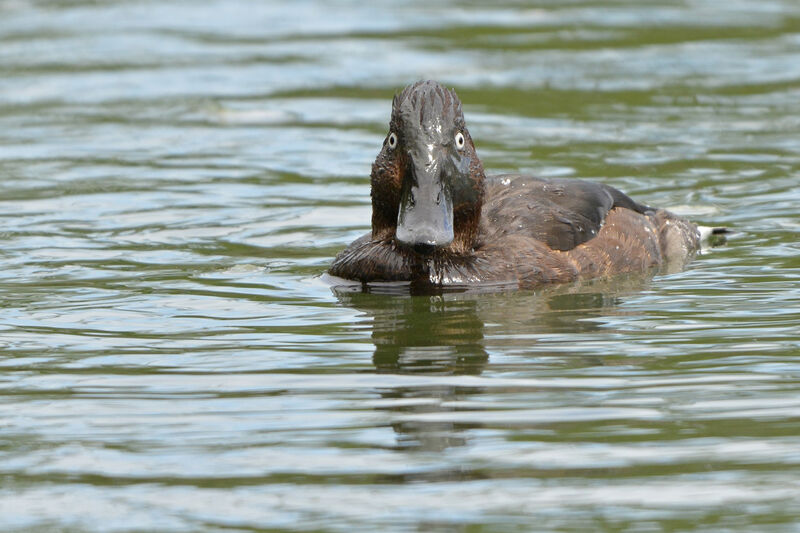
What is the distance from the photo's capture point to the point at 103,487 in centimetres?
549

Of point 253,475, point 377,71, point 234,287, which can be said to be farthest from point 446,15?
point 253,475

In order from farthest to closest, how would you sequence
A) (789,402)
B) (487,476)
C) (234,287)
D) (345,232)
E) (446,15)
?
(446,15), (345,232), (234,287), (789,402), (487,476)

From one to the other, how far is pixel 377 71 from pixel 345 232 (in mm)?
5942

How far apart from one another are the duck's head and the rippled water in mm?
442

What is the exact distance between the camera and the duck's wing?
30.6 ft

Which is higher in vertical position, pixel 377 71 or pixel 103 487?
pixel 377 71

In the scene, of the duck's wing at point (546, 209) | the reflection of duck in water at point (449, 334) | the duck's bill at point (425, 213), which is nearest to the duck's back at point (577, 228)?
the duck's wing at point (546, 209)

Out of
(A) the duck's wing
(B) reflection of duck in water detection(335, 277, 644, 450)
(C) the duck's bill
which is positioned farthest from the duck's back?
(C) the duck's bill

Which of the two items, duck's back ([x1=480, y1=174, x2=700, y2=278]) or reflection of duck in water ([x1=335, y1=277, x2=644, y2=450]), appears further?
duck's back ([x1=480, y1=174, x2=700, y2=278])

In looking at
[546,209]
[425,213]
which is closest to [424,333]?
[425,213]

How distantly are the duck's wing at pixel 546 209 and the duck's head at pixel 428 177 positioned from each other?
0.34 m

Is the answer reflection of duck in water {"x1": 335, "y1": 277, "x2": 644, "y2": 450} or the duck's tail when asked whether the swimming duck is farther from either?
the duck's tail

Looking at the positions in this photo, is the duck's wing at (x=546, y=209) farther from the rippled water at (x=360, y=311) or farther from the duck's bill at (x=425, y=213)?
the duck's bill at (x=425, y=213)

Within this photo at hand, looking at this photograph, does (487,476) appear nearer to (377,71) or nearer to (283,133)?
(283,133)
